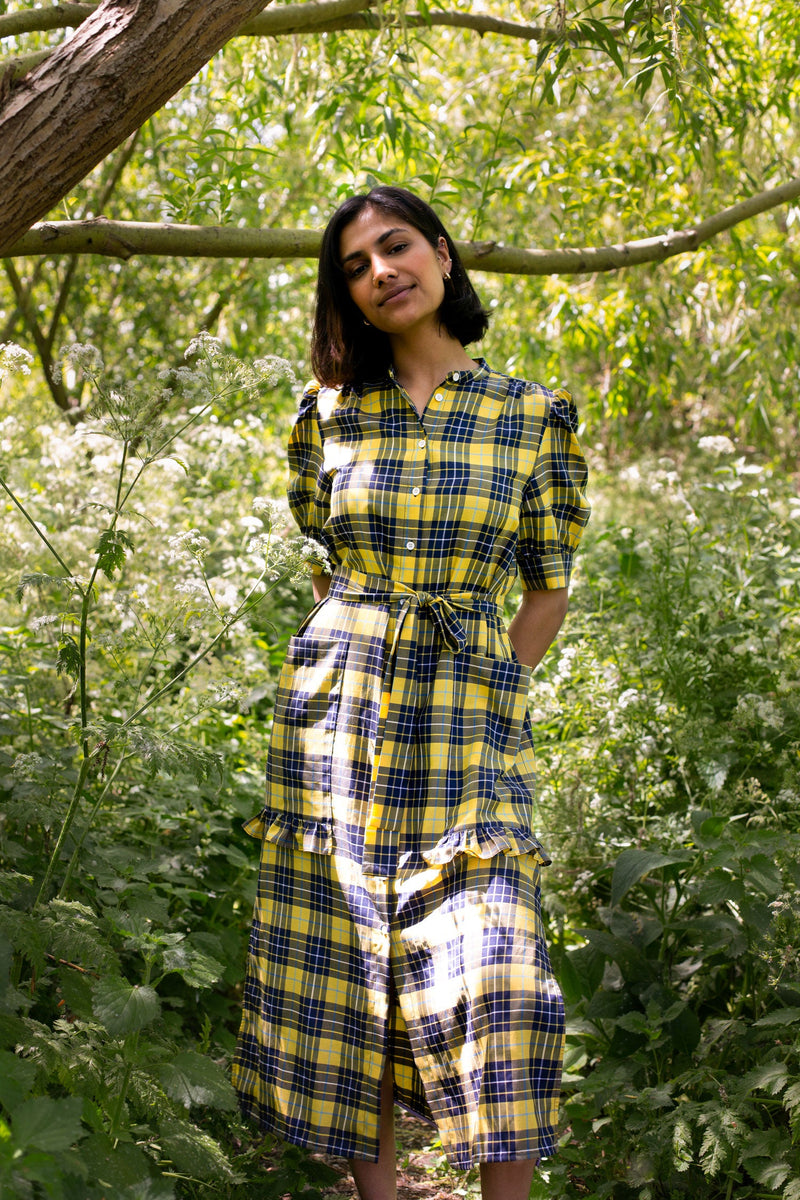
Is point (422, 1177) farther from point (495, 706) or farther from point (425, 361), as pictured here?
point (425, 361)

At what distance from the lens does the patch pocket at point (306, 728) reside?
202 centimetres

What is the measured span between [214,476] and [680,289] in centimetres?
218

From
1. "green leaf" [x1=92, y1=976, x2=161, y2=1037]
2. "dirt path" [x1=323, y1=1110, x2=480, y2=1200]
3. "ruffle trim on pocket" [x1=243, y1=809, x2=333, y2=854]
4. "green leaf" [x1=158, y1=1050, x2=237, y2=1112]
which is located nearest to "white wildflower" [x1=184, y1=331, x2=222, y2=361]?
"ruffle trim on pocket" [x1=243, y1=809, x2=333, y2=854]

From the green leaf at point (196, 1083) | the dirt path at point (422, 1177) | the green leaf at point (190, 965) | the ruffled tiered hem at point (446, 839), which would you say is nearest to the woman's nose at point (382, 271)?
the ruffled tiered hem at point (446, 839)

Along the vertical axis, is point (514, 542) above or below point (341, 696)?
above

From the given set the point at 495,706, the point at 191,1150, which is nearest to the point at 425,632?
the point at 495,706

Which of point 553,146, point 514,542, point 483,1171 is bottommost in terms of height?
point 483,1171

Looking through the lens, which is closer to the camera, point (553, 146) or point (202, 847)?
point (202, 847)

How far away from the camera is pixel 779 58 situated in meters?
4.30

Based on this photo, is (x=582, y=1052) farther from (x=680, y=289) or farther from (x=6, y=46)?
(x=6, y=46)

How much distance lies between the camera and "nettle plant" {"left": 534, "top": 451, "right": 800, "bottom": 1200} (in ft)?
6.84

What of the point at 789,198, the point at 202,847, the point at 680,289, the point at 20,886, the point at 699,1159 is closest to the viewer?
the point at 20,886

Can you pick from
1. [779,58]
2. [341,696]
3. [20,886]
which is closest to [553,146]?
[779,58]

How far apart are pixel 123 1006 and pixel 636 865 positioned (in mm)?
1106
